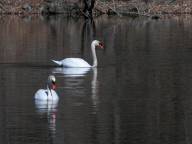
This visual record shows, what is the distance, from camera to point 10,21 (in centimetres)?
5381

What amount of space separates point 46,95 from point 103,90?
2533mm

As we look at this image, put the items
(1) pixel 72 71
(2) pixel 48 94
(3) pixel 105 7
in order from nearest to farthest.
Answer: (2) pixel 48 94 → (1) pixel 72 71 → (3) pixel 105 7

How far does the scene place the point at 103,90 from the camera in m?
23.5

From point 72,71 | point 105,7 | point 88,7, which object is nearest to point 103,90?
point 72,71

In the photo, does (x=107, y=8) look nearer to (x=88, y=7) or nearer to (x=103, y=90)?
(x=88, y=7)

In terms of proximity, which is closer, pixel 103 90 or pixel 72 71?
pixel 103 90

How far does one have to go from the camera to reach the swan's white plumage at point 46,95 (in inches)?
834

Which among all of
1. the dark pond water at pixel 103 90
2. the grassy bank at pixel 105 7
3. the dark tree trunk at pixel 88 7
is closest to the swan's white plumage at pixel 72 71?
the dark pond water at pixel 103 90

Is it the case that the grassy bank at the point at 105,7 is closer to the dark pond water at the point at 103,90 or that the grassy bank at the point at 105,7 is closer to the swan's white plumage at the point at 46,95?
the dark pond water at the point at 103,90

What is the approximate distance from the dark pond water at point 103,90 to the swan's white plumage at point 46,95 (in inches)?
7.5

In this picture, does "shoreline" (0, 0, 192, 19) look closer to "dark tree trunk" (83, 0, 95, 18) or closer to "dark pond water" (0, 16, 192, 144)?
"dark tree trunk" (83, 0, 95, 18)

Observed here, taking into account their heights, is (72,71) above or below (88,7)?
below

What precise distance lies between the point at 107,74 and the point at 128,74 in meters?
0.68

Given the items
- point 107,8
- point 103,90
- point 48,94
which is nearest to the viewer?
point 48,94
